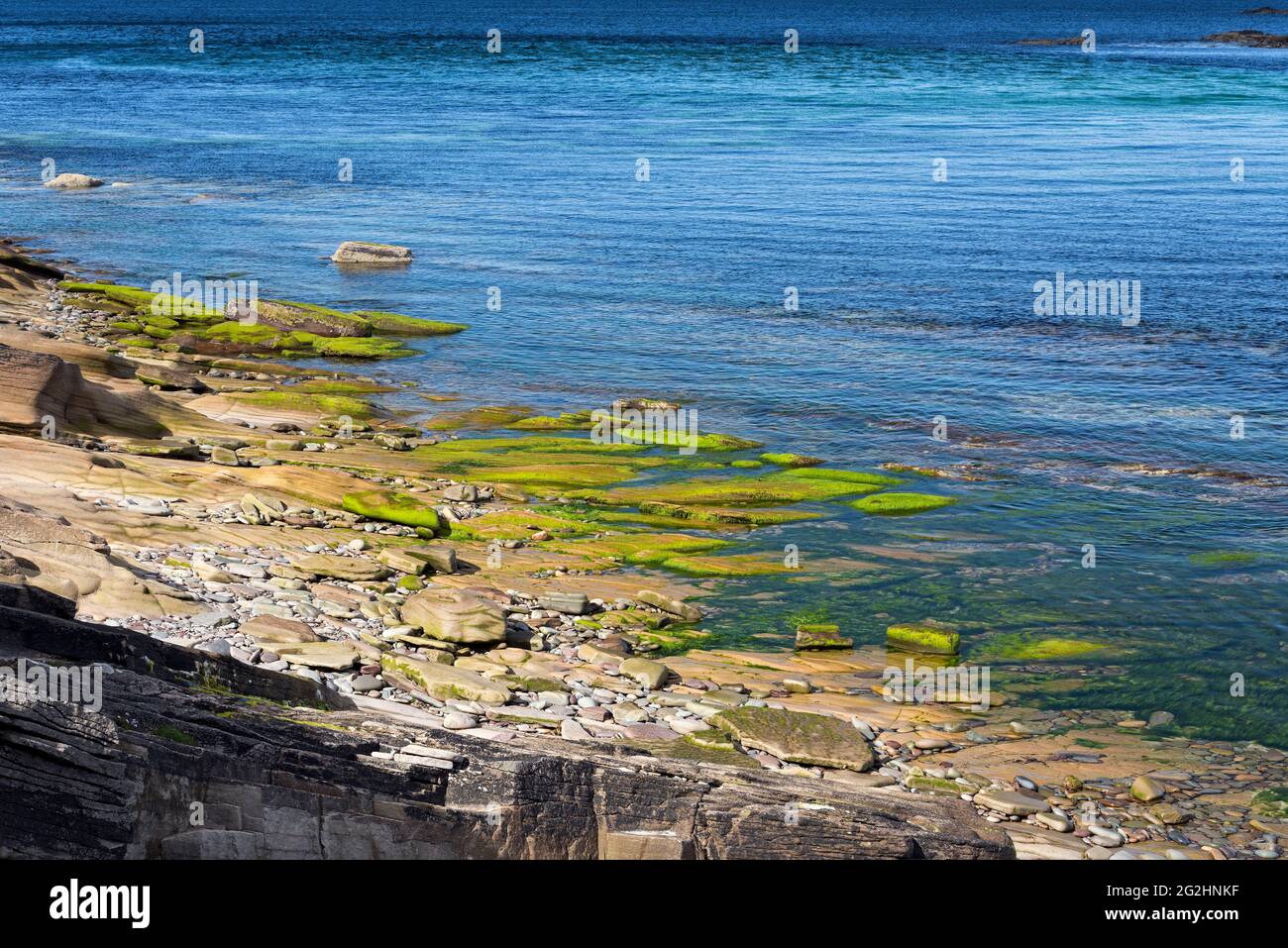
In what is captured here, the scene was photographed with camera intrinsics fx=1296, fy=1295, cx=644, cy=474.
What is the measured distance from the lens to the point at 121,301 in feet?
133

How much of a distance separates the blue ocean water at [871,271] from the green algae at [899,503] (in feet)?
1.85

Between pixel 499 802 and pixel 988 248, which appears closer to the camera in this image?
pixel 499 802

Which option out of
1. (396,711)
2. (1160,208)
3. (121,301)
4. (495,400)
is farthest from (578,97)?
(396,711)

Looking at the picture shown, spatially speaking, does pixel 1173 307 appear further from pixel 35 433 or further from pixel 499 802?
pixel 499 802

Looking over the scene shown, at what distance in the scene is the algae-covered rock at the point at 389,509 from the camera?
22.8 meters

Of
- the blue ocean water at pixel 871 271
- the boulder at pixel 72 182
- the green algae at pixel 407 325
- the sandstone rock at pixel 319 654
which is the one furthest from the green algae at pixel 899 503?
the boulder at pixel 72 182

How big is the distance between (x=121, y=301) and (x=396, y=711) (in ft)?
103

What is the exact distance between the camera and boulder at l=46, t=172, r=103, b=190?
208ft

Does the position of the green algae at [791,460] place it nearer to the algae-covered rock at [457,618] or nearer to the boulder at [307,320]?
the algae-covered rock at [457,618]

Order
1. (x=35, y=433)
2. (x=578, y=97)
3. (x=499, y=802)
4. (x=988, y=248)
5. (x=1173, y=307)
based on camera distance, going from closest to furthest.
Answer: (x=499, y=802) → (x=35, y=433) → (x=1173, y=307) → (x=988, y=248) → (x=578, y=97)

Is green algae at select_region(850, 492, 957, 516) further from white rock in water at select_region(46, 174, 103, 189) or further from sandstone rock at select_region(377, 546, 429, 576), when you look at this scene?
white rock in water at select_region(46, 174, 103, 189)

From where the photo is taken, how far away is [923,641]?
19578 millimetres

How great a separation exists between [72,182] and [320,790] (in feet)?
203
